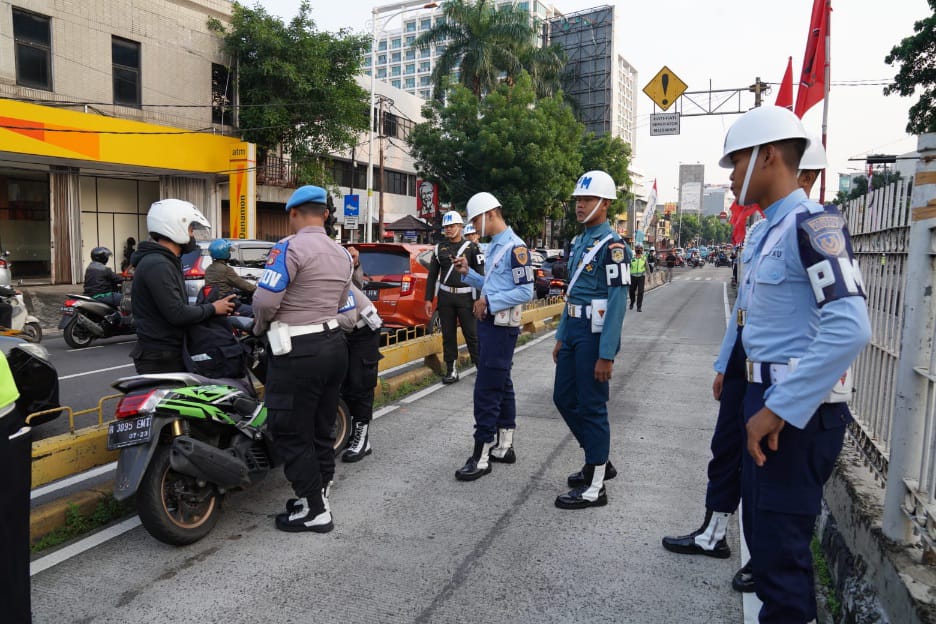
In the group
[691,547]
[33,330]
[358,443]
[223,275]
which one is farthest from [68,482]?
[33,330]

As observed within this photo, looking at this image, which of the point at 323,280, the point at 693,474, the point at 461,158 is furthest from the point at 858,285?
the point at 461,158

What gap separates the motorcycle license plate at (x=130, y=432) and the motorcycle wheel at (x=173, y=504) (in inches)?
5.1

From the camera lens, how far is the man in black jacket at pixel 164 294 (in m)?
4.06

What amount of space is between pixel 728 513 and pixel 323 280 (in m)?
2.60

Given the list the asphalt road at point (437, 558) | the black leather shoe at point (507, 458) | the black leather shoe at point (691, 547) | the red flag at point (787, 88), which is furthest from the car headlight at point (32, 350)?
the red flag at point (787, 88)

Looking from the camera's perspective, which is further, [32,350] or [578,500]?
[32,350]

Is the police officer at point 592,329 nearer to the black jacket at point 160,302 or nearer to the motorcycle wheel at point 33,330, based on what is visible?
the black jacket at point 160,302

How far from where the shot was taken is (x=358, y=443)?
5.30 metres

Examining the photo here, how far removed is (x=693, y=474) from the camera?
503cm

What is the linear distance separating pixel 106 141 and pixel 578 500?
62.7ft

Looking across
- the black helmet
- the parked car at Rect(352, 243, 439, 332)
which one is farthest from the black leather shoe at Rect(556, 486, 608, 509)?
the black helmet

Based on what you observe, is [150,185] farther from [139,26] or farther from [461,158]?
[461,158]

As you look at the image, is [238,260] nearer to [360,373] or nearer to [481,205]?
[360,373]

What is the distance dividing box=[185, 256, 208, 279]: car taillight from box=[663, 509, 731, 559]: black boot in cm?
920
